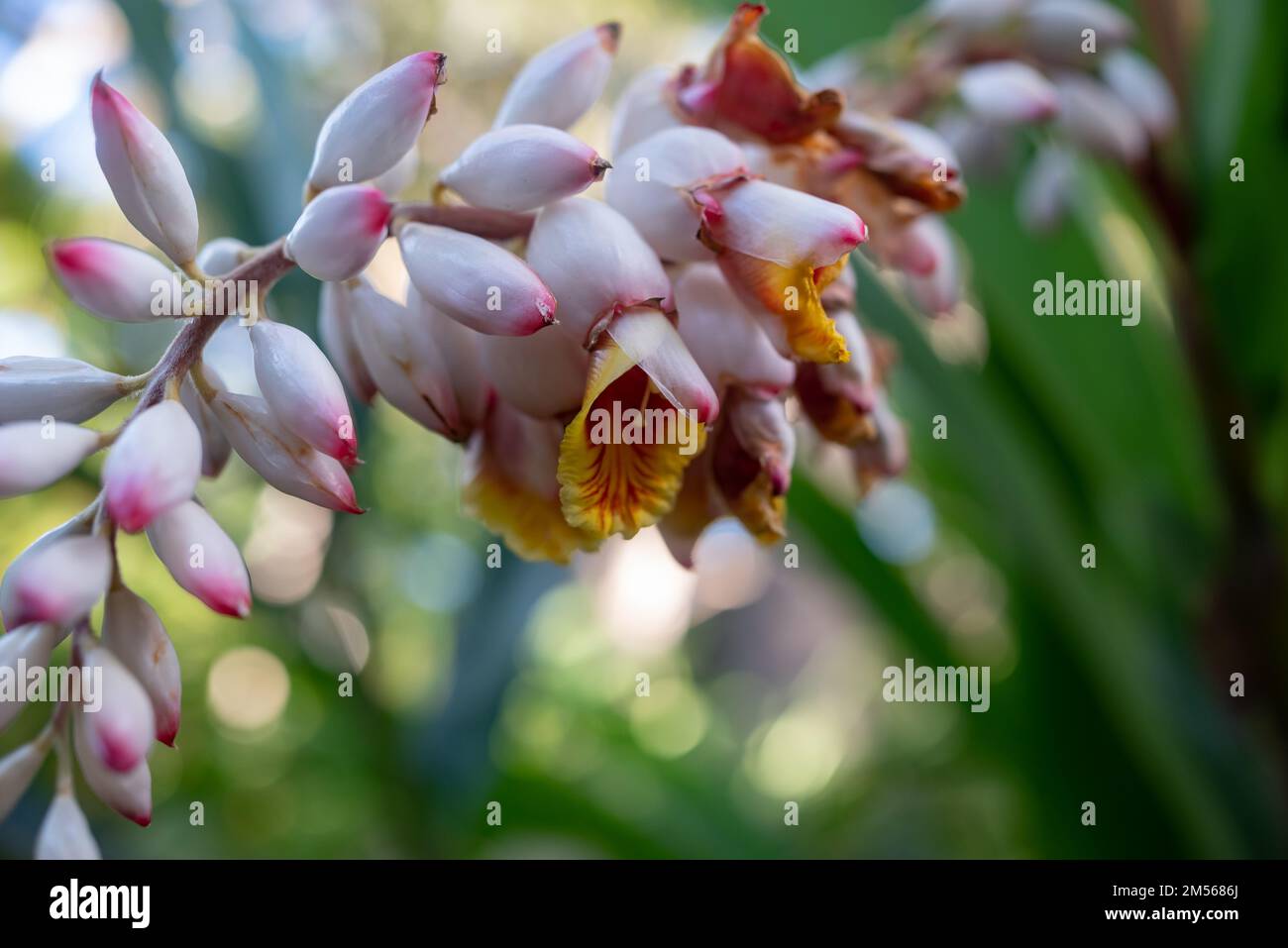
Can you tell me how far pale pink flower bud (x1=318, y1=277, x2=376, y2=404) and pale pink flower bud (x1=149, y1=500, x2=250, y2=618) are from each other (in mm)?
90

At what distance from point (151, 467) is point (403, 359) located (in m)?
0.09

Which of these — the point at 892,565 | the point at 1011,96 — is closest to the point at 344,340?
the point at 1011,96

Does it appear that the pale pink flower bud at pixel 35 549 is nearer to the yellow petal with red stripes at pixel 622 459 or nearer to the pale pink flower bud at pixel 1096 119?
the yellow petal with red stripes at pixel 622 459

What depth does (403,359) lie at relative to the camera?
0.32 metres

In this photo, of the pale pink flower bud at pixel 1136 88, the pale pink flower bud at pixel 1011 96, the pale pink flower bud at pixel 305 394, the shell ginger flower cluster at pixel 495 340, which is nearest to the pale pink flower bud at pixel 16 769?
the shell ginger flower cluster at pixel 495 340

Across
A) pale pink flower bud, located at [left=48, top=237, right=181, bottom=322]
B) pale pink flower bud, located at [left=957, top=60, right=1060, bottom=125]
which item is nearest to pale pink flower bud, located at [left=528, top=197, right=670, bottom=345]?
pale pink flower bud, located at [left=48, top=237, right=181, bottom=322]

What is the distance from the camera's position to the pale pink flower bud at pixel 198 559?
0.26 meters

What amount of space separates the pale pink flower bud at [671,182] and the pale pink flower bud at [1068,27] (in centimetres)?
31

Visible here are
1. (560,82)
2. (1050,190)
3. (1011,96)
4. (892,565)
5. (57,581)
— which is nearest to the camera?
(57,581)

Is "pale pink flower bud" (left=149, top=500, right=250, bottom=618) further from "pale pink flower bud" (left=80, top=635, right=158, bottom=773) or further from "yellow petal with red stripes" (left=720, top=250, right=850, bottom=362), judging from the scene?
"yellow petal with red stripes" (left=720, top=250, right=850, bottom=362)

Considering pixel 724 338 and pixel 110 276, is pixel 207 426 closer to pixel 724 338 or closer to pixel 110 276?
pixel 110 276

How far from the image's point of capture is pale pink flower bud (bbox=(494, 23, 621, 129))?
0.35m

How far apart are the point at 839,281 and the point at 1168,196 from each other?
0.41m

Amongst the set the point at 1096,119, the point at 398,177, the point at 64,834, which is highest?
the point at 1096,119
